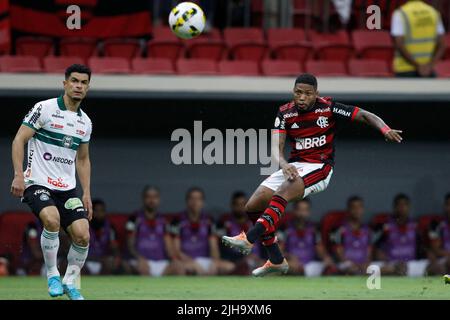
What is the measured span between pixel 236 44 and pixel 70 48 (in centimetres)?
260

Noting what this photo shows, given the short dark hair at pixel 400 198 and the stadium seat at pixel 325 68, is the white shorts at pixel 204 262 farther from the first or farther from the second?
the stadium seat at pixel 325 68

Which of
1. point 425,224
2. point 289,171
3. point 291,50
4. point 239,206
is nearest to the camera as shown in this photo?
point 289,171

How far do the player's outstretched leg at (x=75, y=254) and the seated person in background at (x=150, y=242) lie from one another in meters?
6.04

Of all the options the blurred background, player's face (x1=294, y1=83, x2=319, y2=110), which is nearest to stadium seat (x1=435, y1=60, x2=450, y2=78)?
the blurred background

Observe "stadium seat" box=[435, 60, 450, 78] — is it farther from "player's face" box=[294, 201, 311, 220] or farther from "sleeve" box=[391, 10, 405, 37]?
"player's face" box=[294, 201, 311, 220]

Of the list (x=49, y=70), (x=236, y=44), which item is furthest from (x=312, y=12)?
(x=49, y=70)

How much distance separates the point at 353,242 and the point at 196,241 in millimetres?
2415

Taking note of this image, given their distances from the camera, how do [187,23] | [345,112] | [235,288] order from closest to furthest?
[345,112], [235,288], [187,23]

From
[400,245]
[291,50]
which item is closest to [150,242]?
[291,50]

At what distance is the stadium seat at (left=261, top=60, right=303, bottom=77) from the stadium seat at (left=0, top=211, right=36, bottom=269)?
13.9 ft

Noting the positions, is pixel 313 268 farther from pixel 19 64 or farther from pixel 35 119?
pixel 35 119

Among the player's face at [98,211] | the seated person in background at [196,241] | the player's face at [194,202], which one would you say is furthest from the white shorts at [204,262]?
the player's face at [98,211]

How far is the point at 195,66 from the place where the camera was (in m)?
15.6

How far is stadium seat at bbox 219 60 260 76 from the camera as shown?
620 inches
